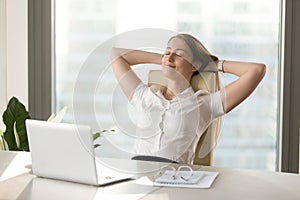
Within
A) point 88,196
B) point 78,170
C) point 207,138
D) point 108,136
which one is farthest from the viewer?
point 207,138

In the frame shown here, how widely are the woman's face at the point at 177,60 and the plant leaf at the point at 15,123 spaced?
0.75 metres

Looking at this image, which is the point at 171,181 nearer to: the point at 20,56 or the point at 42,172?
the point at 42,172

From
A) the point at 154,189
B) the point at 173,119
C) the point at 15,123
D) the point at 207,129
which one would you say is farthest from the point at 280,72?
the point at 154,189

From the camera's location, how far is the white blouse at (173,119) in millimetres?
2107

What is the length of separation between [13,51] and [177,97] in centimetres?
153

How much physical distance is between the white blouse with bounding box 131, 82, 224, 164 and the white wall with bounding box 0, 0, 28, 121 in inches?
51.2

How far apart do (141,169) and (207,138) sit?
65 centimetres

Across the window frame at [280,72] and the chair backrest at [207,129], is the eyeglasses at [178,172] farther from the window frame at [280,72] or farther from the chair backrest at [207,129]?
the window frame at [280,72]

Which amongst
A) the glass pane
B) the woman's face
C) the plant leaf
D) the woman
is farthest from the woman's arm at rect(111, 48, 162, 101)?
the glass pane

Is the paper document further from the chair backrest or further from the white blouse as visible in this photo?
the chair backrest

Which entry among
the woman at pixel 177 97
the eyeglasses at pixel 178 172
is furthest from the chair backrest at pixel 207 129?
the eyeglasses at pixel 178 172

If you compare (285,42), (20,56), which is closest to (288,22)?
(285,42)

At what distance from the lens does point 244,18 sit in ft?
11.0

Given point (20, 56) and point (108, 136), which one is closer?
point (108, 136)
